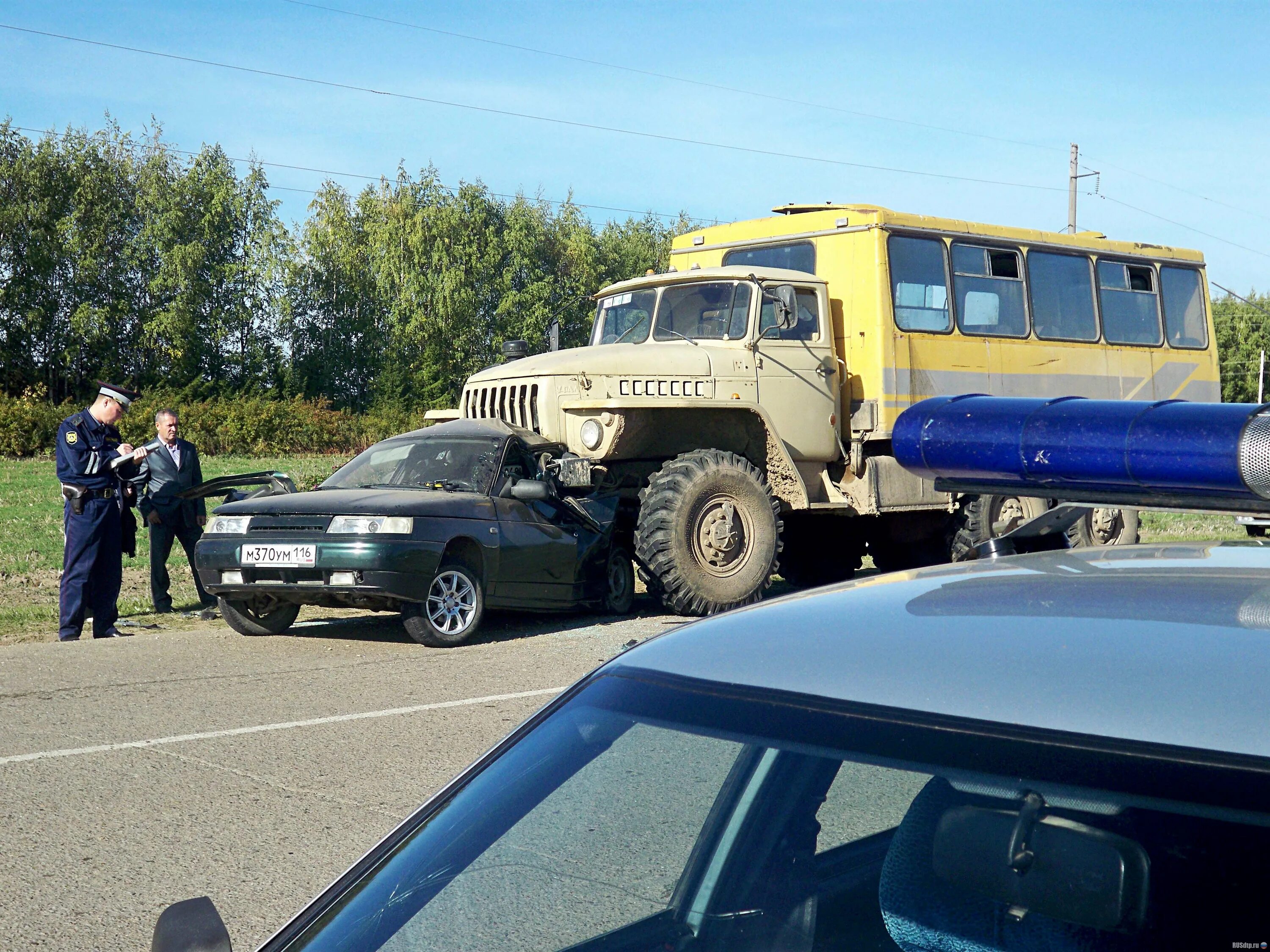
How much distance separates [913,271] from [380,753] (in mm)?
7766

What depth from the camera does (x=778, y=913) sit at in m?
1.87

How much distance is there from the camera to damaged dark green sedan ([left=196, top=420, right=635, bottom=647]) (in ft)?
28.9

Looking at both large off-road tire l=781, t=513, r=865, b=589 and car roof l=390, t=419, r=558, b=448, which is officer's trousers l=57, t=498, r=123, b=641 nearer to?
car roof l=390, t=419, r=558, b=448

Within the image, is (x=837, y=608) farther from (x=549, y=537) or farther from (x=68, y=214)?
(x=68, y=214)

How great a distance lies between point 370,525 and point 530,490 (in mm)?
1312

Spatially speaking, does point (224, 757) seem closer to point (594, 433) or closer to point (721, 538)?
point (594, 433)

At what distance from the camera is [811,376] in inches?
453

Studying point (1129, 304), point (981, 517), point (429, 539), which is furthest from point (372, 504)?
point (1129, 304)

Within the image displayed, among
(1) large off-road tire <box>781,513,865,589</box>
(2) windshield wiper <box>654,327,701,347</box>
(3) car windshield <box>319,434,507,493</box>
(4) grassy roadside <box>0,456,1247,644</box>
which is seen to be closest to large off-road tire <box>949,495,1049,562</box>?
(1) large off-road tire <box>781,513,865,589</box>

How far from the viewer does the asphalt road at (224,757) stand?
13.6ft

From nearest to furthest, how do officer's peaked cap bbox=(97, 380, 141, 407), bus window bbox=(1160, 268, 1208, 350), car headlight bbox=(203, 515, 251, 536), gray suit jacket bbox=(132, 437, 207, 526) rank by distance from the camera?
car headlight bbox=(203, 515, 251, 536) → officer's peaked cap bbox=(97, 380, 141, 407) → gray suit jacket bbox=(132, 437, 207, 526) → bus window bbox=(1160, 268, 1208, 350)

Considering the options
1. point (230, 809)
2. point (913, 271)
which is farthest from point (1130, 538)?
point (230, 809)

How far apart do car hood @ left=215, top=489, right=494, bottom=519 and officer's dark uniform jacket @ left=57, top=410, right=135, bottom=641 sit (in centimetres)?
98

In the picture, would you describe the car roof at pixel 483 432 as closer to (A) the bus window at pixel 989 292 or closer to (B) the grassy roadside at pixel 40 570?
(B) the grassy roadside at pixel 40 570
